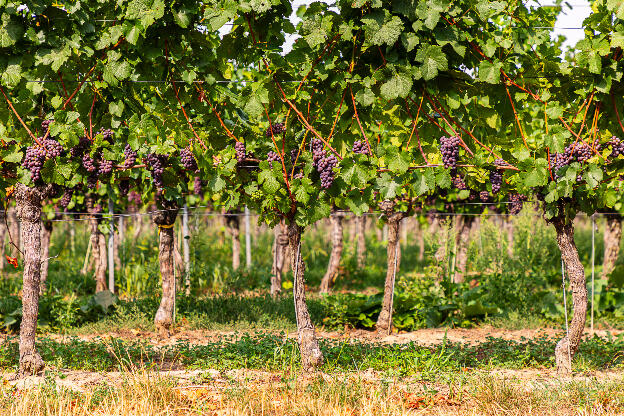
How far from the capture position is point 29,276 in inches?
187

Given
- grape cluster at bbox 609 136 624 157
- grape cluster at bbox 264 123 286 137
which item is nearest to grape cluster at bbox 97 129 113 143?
grape cluster at bbox 264 123 286 137

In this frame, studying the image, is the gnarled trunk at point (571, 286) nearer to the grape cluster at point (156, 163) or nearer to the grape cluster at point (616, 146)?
the grape cluster at point (616, 146)

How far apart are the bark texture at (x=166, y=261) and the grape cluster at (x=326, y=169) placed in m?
2.99

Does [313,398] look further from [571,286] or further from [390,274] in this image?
[390,274]

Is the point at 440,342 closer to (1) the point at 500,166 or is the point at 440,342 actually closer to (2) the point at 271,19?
(1) the point at 500,166

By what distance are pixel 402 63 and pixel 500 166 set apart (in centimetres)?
111

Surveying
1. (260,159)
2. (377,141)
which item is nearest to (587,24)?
(377,141)

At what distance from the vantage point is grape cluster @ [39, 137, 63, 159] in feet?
15.1

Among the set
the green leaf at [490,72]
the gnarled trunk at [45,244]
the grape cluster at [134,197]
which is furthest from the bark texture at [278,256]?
the green leaf at [490,72]

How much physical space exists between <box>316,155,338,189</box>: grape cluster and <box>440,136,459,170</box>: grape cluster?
0.84 metres

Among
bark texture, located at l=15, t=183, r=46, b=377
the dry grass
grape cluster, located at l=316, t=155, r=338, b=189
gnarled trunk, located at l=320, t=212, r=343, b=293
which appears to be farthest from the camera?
gnarled trunk, located at l=320, t=212, r=343, b=293

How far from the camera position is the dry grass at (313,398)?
12.6 feet

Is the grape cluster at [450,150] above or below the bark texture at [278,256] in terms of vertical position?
above

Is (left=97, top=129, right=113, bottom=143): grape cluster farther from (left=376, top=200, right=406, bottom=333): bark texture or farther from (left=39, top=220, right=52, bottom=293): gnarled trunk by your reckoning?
(left=39, top=220, right=52, bottom=293): gnarled trunk
